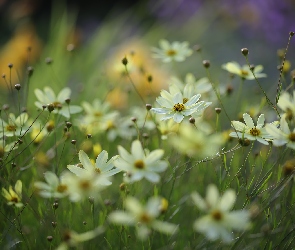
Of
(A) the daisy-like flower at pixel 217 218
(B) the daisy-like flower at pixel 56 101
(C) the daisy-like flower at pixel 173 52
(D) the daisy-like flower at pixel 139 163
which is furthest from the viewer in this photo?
(C) the daisy-like flower at pixel 173 52

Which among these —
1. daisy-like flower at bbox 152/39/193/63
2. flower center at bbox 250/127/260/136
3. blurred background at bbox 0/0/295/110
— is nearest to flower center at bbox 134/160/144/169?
flower center at bbox 250/127/260/136

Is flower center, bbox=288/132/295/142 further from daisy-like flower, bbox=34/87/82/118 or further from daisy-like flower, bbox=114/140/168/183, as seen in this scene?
daisy-like flower, bbox=34/87/82/118

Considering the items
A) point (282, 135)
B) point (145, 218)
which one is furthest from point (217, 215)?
point (282, 135)

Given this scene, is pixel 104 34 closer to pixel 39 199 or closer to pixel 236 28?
pixel 236 28

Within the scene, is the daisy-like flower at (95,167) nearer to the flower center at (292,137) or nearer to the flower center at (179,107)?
the flower center at (179,107)

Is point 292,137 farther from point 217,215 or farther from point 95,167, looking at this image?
point 95,167

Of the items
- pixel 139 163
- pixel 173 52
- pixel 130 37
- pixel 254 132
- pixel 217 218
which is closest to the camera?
pixel 217 218

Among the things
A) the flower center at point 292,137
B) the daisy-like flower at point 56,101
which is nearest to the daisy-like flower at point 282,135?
the flower center at point 292,137
